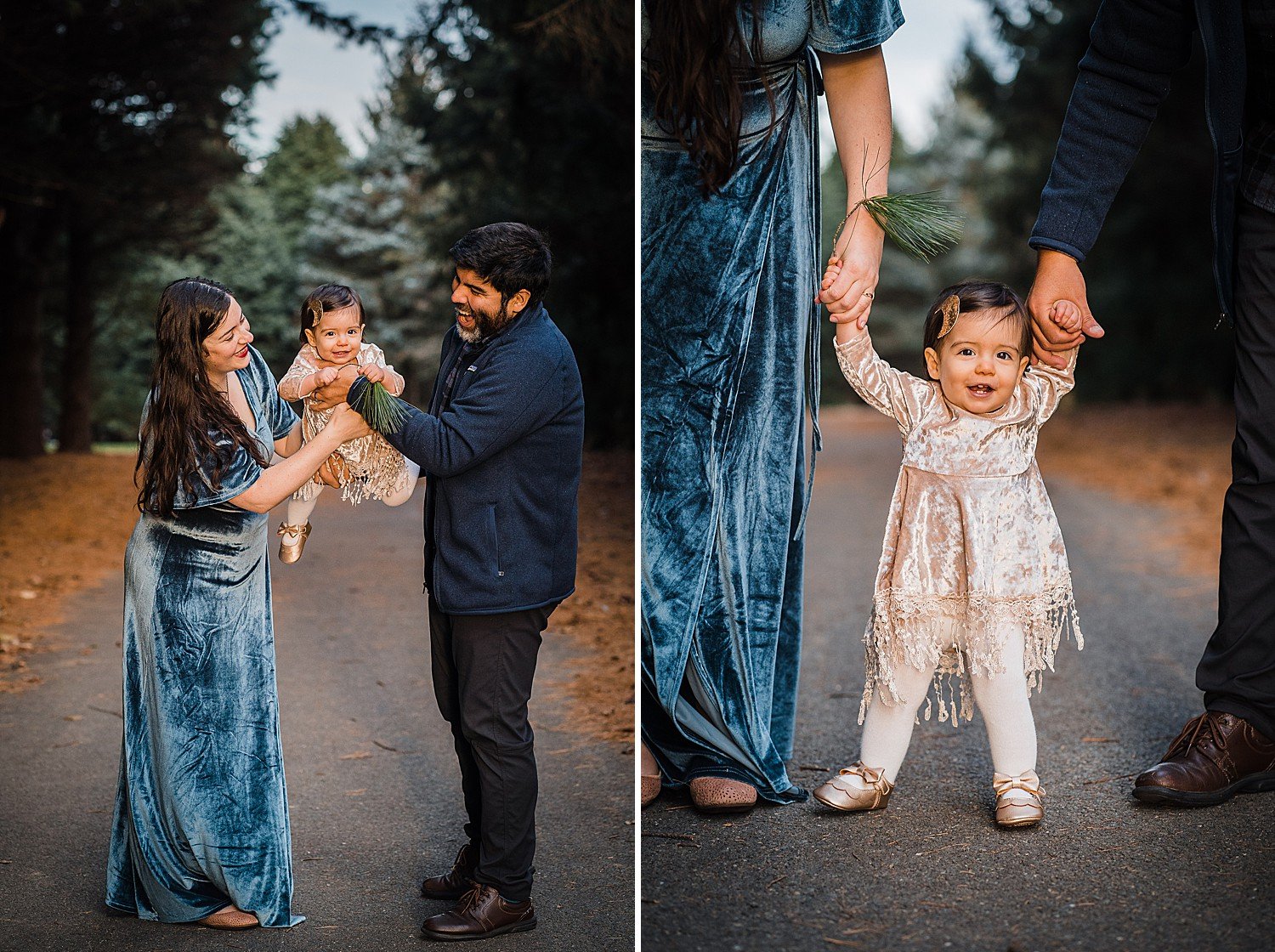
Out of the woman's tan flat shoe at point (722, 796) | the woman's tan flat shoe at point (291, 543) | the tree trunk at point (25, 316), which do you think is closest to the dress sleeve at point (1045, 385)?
the woman's tan flat shoe at point (722, 796)

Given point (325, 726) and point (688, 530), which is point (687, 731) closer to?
point (688, 530)

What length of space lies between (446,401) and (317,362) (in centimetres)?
33

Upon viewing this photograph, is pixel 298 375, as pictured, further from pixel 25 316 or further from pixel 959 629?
pixel 25 316

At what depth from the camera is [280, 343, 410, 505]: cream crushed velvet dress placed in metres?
3.02

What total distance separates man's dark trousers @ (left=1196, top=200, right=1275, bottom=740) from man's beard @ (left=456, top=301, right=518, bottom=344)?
2072mm

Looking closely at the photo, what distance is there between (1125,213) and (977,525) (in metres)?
20.9

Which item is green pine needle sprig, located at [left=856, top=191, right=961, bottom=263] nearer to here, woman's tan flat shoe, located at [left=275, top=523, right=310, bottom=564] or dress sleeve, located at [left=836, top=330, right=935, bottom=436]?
dress sleeve, located at [left=836, top=330, right=935, bottom=436]

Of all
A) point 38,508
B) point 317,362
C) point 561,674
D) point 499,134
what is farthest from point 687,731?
point 499,134

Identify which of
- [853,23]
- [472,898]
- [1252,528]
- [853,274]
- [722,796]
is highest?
[853,23]

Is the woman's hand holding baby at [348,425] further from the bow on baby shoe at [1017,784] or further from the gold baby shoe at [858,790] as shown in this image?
the bow on baby shoe at [1017,784]

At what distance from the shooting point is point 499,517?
2900mm

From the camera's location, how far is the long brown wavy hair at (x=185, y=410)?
2932 millimetres

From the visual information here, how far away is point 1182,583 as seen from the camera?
24.9 ft

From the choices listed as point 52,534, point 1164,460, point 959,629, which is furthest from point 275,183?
point 1164,460
